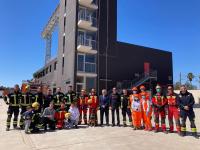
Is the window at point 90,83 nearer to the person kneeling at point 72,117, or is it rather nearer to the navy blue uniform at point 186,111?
the person kneeling at point 72,117

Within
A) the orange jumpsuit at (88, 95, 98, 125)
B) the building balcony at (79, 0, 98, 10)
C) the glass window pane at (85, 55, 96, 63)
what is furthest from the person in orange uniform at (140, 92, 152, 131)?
the building balcony at (79, 0, 98, 10)

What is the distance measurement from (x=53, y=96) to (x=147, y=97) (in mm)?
4693

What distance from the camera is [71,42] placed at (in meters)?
24.1

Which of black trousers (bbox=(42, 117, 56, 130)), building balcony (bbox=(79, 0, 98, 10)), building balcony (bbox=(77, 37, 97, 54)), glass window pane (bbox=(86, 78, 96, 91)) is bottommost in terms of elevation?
black trousers (bbox=(42, 117, 56, 130))

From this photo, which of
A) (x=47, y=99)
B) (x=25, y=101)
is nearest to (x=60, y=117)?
(x=47, y=99)

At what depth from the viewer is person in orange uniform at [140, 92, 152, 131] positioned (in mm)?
9188

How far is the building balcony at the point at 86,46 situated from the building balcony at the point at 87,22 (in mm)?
1547

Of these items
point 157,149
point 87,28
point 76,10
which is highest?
point 76,10

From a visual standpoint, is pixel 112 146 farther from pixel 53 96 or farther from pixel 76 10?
pixel 76 10

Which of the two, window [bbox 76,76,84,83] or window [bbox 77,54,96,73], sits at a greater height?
window [bbox 77,54,96,73]

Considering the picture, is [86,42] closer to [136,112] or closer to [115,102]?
[115,102]

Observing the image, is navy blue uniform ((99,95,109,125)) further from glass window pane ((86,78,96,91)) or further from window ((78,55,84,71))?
glass window pane ((86,78,96,91))

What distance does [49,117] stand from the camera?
9.25 metres

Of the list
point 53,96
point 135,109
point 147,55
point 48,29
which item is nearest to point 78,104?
point 53,96
